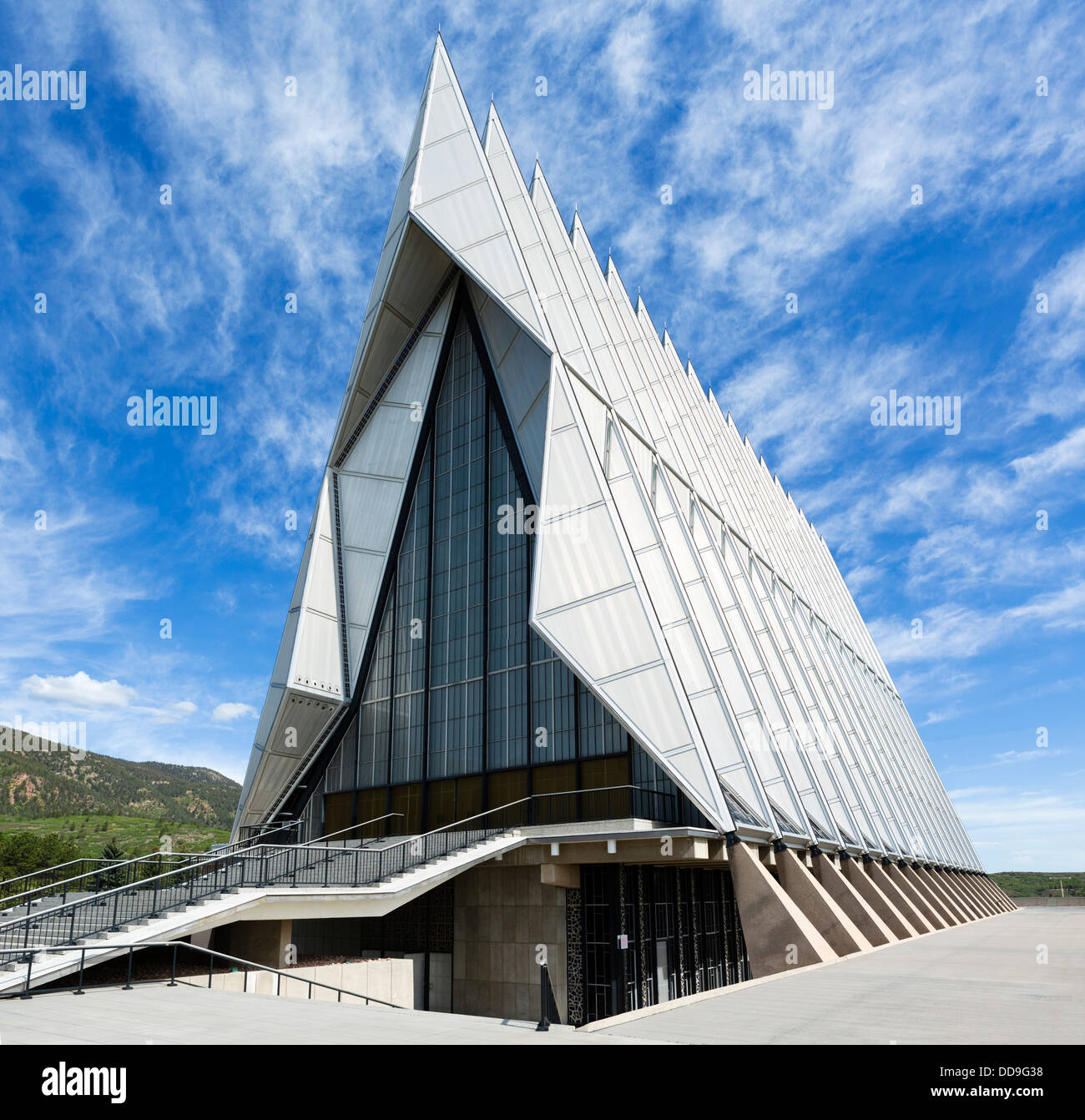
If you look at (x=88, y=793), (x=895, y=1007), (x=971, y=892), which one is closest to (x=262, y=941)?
(x=895, y=1007)

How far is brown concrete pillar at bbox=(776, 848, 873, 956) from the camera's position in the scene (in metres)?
20.8

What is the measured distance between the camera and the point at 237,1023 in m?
10.0

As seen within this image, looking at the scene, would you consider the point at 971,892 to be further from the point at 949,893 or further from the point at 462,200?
the point at 462,200

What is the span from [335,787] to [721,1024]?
82.4ft

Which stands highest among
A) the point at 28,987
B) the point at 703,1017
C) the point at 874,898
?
the point at 703,1017

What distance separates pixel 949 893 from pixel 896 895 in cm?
1815

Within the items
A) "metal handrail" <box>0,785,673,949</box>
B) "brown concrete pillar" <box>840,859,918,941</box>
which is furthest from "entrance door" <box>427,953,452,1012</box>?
"brown concrete pillar" <box>840,859,918,941</box>

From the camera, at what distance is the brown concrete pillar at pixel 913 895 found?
1412 inches

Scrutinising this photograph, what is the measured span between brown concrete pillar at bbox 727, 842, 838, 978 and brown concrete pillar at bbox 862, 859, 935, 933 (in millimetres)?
13051

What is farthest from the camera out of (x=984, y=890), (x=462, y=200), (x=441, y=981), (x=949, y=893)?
(x=984, y=890)

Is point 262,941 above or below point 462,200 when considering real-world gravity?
below

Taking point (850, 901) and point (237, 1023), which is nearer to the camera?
point (237, 1023)

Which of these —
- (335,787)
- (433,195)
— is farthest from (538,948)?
(433,195)

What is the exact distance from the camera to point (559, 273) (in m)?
31.6
